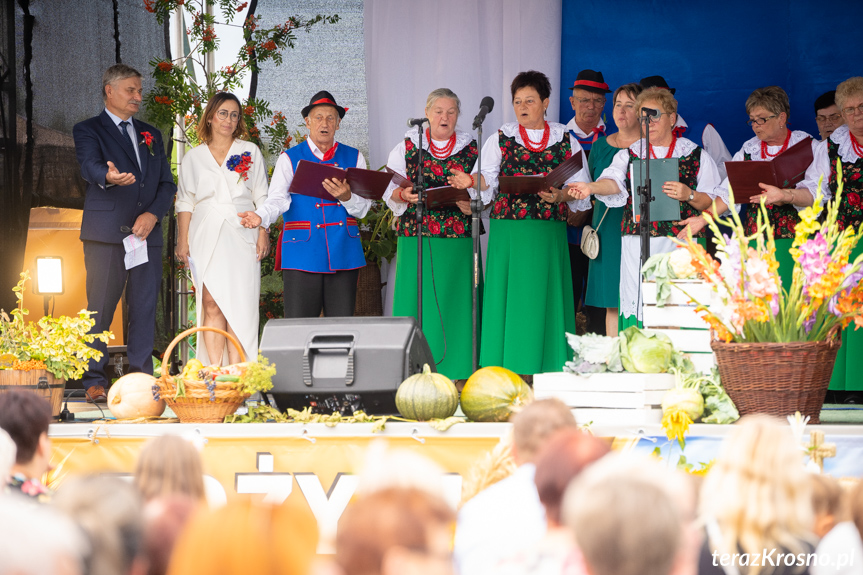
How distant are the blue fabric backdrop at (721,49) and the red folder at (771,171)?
1232 millimetres

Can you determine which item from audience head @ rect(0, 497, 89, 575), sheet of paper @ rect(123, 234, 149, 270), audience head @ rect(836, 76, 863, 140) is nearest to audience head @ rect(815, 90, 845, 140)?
audience head @ rect(836, 76, 863, 140)

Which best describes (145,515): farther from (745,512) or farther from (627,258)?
(627,258)

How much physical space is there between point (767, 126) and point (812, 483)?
317cm

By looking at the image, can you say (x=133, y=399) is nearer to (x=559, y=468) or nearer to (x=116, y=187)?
(x=116, y=187)

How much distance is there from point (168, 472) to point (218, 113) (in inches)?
137

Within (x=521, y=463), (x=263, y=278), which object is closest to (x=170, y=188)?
(x=263, y=278)

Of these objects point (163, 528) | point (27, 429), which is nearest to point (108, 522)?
point (163, 528)

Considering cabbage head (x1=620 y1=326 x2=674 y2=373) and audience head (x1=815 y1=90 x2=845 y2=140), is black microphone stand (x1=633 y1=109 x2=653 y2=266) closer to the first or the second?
cabbage head (x1=620 y1=326 x2=674 y2=373)

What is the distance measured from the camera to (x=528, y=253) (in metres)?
4.81

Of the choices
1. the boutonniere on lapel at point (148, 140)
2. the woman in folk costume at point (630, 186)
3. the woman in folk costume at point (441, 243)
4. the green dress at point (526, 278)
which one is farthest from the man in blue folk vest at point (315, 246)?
the woman in folk costume at point (630, 186)

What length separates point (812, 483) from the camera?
6.19ft

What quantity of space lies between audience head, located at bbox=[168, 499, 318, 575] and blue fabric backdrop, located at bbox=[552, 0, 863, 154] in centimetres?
492

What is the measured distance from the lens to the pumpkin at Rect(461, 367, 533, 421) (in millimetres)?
3182

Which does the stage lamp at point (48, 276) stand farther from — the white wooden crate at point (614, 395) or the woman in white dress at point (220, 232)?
the white wooden crate at point (614, 395)
